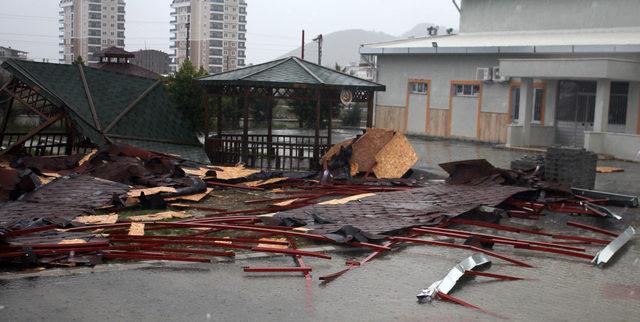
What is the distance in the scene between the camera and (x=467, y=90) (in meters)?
30.8

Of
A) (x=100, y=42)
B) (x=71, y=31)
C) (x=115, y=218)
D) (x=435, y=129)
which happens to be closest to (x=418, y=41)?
(x=435, y=129)

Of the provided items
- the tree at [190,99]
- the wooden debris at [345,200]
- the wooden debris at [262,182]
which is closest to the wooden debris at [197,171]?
the wooden debris at [262,182]

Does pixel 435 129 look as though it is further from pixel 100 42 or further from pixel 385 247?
pixel 100 42

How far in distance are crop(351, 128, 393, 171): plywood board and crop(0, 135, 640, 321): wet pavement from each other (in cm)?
764

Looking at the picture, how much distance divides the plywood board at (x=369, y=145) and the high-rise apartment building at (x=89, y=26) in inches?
2237

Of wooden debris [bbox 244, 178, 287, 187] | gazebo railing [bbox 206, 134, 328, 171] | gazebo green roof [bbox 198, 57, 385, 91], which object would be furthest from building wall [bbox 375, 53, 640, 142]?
wooden debris [bbox 244, 178, 287, 187]

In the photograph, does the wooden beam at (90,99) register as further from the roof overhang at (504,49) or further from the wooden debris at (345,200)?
the roof overhang at (504,49)

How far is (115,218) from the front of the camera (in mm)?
10562

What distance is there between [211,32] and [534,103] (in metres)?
79.1

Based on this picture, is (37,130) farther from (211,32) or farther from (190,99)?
(211,32)

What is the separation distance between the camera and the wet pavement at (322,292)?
6801 mm

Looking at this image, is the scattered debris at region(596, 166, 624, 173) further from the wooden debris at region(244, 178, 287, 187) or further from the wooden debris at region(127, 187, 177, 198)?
the wooden debris at region(127, 187, 177, 198)

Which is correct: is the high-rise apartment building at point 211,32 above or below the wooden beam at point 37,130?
above

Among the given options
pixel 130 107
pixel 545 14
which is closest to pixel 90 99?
pixel 130 107
